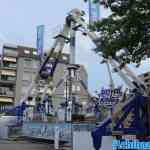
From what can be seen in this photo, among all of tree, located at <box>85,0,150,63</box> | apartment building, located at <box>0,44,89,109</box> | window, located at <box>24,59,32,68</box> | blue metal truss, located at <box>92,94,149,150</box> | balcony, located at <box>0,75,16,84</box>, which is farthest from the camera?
window, located at <box>24,59,32,68</box>

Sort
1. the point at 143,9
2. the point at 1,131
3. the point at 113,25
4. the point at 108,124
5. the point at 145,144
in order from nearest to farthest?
1. the point at 143,9
2. the point at 113,25
3. the point at 145,144
4. the point at 108,124
5. the point at 1,131

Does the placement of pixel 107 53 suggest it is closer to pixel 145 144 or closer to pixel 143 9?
pixel 143 9

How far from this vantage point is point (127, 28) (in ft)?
54.0

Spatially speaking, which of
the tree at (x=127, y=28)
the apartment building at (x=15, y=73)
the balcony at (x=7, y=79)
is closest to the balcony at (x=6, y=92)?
the apartment building at (x=15, y=73)

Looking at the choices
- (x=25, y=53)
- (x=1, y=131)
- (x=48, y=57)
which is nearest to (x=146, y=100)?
(x=1, y=131)

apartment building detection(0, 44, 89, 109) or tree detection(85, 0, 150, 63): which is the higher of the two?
apartment building detection(0, 44, 89, 109)

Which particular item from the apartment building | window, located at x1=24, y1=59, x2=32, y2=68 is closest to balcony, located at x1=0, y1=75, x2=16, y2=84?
the apartment building

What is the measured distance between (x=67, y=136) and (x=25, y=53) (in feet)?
257

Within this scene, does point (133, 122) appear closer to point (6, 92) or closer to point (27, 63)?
point (6, 92)

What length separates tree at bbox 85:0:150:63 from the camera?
16.0 metres

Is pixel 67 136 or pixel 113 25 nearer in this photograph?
pixel 113 25

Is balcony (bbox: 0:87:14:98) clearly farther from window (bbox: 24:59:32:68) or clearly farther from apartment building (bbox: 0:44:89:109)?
window (bbox: 24:59:32:68)

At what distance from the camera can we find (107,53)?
17.5 metres

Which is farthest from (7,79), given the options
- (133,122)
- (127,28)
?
(127,28)
